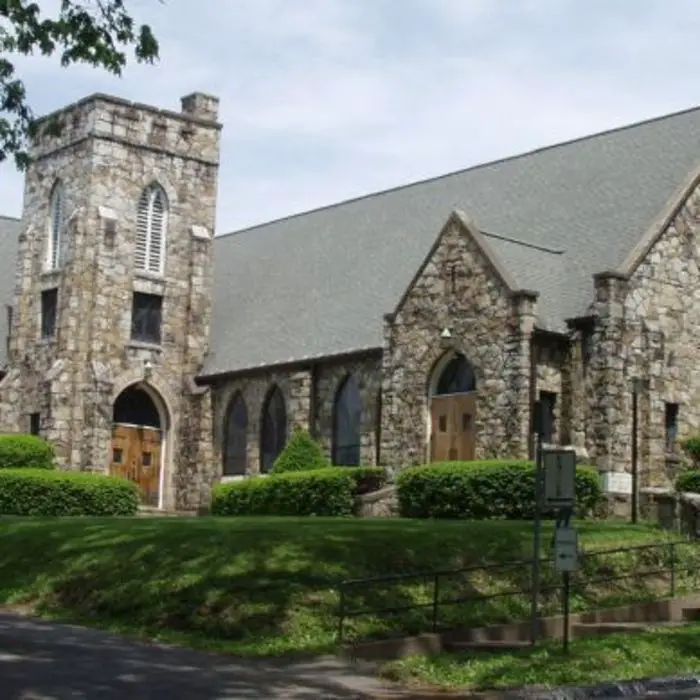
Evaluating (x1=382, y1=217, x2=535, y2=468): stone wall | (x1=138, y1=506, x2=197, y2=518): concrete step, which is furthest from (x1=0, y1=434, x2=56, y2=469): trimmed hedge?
(x1=382, y1=217, x2=535, y2=468): stone wall

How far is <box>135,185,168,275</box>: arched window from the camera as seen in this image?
4372cm

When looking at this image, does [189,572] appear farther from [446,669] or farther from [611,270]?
[611,270]

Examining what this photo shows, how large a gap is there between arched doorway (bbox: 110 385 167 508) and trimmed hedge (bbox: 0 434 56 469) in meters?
2.45

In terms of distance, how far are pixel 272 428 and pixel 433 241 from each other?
686cm

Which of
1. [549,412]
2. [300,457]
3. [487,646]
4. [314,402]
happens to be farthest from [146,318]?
[487,646]

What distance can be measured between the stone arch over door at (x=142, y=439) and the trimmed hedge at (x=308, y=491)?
278 inches

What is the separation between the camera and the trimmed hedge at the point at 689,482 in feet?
98.0

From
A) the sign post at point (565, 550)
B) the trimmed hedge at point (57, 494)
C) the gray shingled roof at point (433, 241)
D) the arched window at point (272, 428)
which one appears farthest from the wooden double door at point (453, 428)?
the sign post at point (565, 550)

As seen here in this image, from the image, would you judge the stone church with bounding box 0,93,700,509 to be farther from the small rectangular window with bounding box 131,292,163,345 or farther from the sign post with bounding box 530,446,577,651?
the sign post with bounding box 530,446,577,651

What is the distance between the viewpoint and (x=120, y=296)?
42.8 m

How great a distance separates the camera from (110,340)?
139 ft

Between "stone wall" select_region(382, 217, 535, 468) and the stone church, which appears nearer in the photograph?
"stone wall" select_region(382, 217, 535, 468)

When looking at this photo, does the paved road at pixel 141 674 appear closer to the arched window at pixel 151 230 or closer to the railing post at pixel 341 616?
the railing post at pixel 341 616

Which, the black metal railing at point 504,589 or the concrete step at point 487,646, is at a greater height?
the black metal railing at point 504,589
